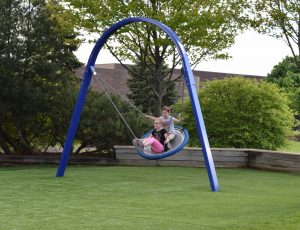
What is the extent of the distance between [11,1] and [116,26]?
6128mm

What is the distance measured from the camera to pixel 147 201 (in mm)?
7977

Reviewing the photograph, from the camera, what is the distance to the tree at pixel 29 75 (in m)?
15.5

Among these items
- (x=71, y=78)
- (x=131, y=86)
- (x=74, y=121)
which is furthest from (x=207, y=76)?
(x=74, y=121)

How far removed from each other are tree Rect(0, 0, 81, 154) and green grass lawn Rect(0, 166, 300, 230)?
11.3 ft

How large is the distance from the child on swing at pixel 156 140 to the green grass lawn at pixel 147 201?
0.67 m

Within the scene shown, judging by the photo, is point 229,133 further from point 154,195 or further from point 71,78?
point 154,195

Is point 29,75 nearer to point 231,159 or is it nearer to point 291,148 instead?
point 231,159

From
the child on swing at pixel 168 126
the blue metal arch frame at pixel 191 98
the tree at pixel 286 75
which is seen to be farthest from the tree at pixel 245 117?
the tree at pixel 286 75

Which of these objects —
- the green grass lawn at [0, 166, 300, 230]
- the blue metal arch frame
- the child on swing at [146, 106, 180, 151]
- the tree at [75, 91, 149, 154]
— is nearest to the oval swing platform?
the child on swing at [146, 106, 180, 151]

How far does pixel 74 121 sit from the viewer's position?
1170 centimetres

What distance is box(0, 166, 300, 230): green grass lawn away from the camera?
20.2 feet

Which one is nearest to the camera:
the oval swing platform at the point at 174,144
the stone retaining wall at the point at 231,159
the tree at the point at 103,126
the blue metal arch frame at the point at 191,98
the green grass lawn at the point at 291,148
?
the blue metal arch frame at the point at 191,98

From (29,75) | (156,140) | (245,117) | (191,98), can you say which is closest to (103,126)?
(29,75)

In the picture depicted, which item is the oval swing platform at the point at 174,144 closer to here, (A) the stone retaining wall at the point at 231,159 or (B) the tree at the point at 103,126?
(A) the stone retaining wall at the point at 231,159
